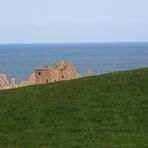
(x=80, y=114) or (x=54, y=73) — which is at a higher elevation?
(x=80, y=114)

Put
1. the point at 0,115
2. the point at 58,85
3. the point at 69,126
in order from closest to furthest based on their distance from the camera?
the point at 69,126
the point at 0,115
the point at 58,85

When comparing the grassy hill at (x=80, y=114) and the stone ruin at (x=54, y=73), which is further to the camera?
the stone ruin at (x=54, y=73)

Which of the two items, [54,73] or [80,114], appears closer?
[80,114]

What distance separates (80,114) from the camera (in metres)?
20.2

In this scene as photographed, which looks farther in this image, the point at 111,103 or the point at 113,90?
the point at 113,90

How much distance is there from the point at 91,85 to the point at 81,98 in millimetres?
2611

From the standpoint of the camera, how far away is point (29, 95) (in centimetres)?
2439

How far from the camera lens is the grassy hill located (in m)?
16.9

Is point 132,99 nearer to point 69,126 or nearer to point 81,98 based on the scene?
point 81,98

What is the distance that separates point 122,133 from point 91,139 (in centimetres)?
126

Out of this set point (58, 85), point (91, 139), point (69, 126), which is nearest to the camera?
point (91, 139)

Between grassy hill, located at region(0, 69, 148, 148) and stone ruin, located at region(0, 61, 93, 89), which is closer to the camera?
grassy hill, located at region(0, 69, 148, 148)

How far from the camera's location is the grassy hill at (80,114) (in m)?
16.9

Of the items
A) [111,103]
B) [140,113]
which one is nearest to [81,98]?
[111,103]
